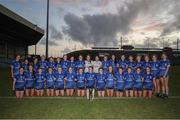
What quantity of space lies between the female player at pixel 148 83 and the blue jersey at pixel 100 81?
1.73m

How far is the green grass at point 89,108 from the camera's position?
9.97 metres

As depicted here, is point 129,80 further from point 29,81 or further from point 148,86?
point 29,81

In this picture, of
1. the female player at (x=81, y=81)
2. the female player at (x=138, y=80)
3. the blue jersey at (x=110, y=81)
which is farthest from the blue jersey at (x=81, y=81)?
the female player at (x=138, y=80)

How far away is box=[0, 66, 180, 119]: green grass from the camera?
997 centimetres

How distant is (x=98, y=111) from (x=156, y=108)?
1996 mm

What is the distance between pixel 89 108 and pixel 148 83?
13.4 ft

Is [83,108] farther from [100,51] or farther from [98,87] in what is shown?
[100,51]

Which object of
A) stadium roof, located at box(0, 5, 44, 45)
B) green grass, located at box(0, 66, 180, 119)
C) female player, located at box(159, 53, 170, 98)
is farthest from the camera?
stadium roof, located at box(0, 5, 44, 45)

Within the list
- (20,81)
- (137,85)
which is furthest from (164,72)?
(20,81)

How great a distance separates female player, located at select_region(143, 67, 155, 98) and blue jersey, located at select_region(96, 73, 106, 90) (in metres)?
1.73

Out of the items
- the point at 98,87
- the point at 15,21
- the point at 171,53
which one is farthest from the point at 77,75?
the point at 171,53

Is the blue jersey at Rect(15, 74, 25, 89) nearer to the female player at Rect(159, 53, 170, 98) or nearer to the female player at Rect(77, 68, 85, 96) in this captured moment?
the female player at Rect(77, 68, 85, 96)

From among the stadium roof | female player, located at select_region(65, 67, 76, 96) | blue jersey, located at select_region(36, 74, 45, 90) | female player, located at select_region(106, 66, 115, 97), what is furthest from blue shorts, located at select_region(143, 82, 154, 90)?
the stadium roof

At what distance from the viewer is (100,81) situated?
14625 mm
